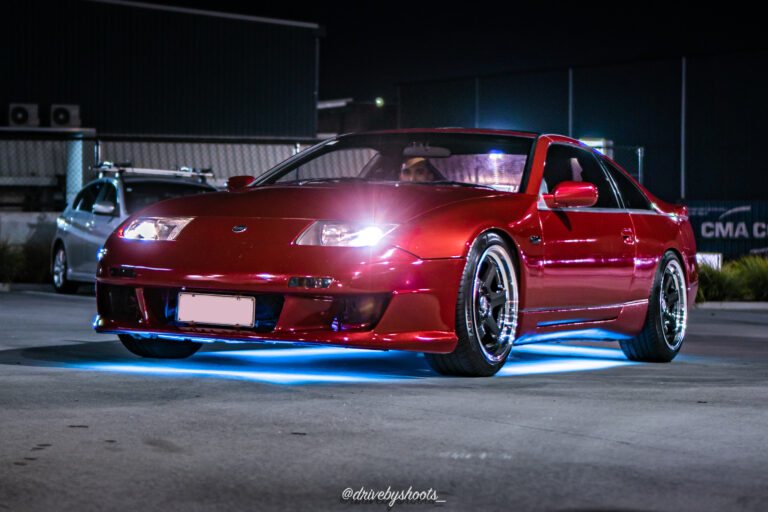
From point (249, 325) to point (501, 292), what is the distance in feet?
4.58

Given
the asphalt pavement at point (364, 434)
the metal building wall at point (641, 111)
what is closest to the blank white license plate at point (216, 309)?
the asphalt pavement at point (364, 434)

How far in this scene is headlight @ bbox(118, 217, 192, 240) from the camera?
7109 millimetres

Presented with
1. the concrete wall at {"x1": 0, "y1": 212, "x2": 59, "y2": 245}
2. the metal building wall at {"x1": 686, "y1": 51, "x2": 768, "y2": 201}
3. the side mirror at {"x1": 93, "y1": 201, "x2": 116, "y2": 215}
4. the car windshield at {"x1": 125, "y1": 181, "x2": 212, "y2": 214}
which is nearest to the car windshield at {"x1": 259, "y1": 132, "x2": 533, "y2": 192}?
the side mirror at {"x1": 93, "y1": 201, "x2": 116, "y2": 215}

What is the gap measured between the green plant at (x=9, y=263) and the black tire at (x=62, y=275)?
1577 millimetres

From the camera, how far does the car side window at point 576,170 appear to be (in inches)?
Answer: 327

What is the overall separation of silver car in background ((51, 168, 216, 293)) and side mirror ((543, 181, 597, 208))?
8.49 meters

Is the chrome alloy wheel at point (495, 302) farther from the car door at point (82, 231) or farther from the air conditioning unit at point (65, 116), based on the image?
the air conditioning unit at point (65, 116)

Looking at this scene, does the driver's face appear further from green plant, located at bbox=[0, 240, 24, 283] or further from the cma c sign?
the cma c sign

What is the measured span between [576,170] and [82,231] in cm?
877

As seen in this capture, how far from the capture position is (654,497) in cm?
421

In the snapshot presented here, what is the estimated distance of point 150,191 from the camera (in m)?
16.2

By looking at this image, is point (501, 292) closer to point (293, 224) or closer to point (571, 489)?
point (293, 224)

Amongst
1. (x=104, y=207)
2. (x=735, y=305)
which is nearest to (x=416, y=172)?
(x=104, y=207)

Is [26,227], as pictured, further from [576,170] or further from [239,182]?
[576,170]
